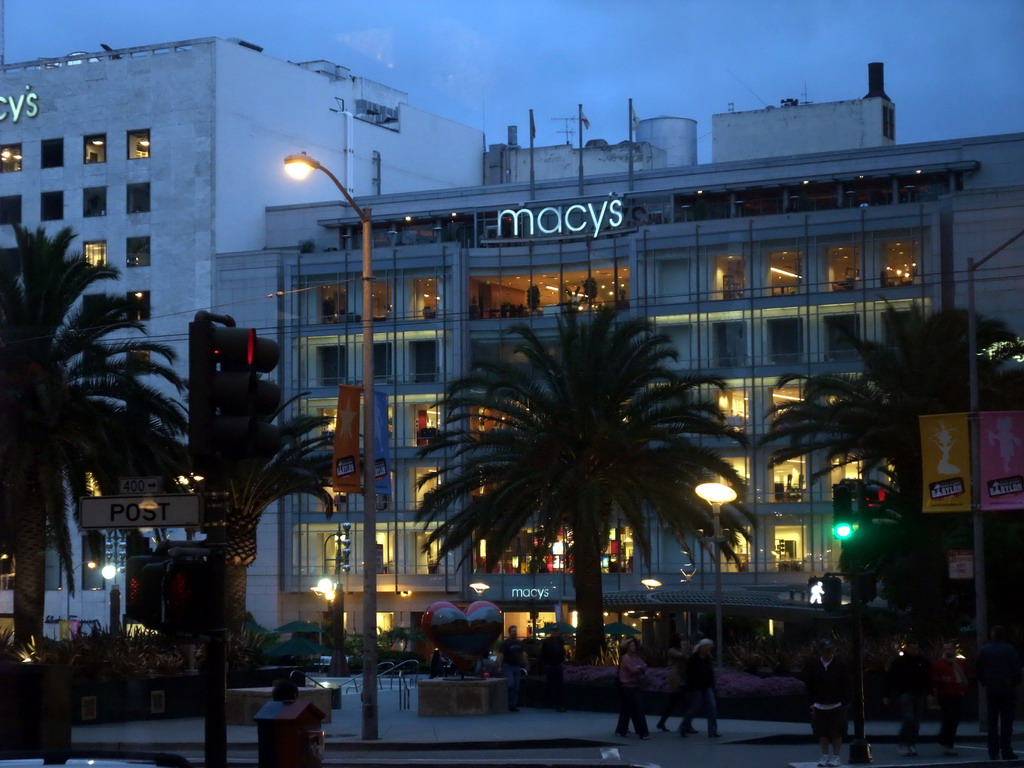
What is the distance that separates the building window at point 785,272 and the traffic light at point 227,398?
2356 inches

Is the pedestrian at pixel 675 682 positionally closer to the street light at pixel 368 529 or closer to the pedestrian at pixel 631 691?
the pedestrian at pixel 631 691

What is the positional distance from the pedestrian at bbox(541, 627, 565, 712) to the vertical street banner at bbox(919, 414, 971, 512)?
Answer: 8.00 metres

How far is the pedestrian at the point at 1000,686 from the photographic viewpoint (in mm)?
21188

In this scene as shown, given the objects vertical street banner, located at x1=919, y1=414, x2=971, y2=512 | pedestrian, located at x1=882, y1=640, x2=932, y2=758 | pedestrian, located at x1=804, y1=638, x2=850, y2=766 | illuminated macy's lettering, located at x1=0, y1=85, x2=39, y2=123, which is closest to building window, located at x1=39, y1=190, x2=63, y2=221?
illuminated macy's lettering, located at x1=0, y1=85, x2=39, y2=123

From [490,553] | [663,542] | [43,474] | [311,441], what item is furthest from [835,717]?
[663,542]

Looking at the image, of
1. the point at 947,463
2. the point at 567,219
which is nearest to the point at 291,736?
the point at 947,463

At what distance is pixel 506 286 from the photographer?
75438mm

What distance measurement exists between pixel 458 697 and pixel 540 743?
5.52 meters

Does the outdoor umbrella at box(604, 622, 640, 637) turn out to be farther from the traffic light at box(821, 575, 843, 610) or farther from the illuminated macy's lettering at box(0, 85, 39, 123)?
the illuminated macy's lettering at box(0, 85, 39, 123)

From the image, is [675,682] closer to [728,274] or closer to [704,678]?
[704,678]

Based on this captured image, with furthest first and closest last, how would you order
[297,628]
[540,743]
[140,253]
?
[140,253] < [297,628] < [540,743]

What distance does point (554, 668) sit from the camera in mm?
30875

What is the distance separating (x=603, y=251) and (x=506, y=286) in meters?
5.74

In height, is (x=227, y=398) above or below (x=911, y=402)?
below
